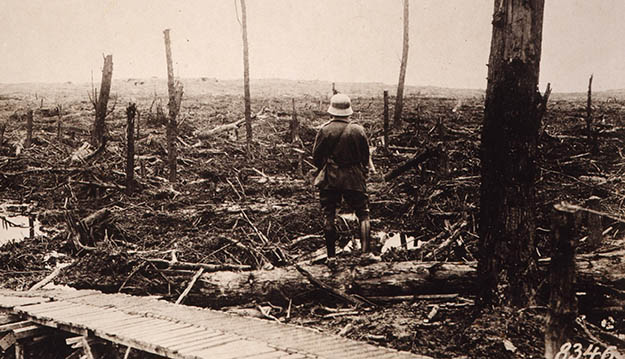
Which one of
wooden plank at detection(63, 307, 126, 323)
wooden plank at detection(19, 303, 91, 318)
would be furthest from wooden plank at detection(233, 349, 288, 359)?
wooden plank at detection(19, 303, 91, 318)

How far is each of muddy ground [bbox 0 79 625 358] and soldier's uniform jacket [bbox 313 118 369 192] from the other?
0.98m

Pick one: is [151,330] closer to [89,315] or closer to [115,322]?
[115,322]

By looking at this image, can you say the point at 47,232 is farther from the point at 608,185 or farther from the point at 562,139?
the point at 562,139

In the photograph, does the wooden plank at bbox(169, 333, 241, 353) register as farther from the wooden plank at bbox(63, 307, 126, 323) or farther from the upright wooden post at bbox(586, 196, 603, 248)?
the upright wooden post at bbox(586, 196, 603, 248)

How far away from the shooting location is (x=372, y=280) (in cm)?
671

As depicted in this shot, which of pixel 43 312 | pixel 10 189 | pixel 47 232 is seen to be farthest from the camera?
pixel 10 189

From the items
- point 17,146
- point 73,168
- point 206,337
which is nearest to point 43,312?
point 206,337

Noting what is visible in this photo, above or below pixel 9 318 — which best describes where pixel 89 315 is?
above

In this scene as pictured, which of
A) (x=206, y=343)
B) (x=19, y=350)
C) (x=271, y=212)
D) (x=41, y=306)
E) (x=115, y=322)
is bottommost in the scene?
(x=19, y=350)

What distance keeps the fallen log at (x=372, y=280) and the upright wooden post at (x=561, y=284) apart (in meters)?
2.39

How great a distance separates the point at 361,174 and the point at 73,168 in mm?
8715

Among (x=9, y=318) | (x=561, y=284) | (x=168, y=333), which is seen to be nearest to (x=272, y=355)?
(x=168, y=333)

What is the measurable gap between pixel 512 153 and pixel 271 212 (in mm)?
6791

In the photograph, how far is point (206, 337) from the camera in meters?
5.33
